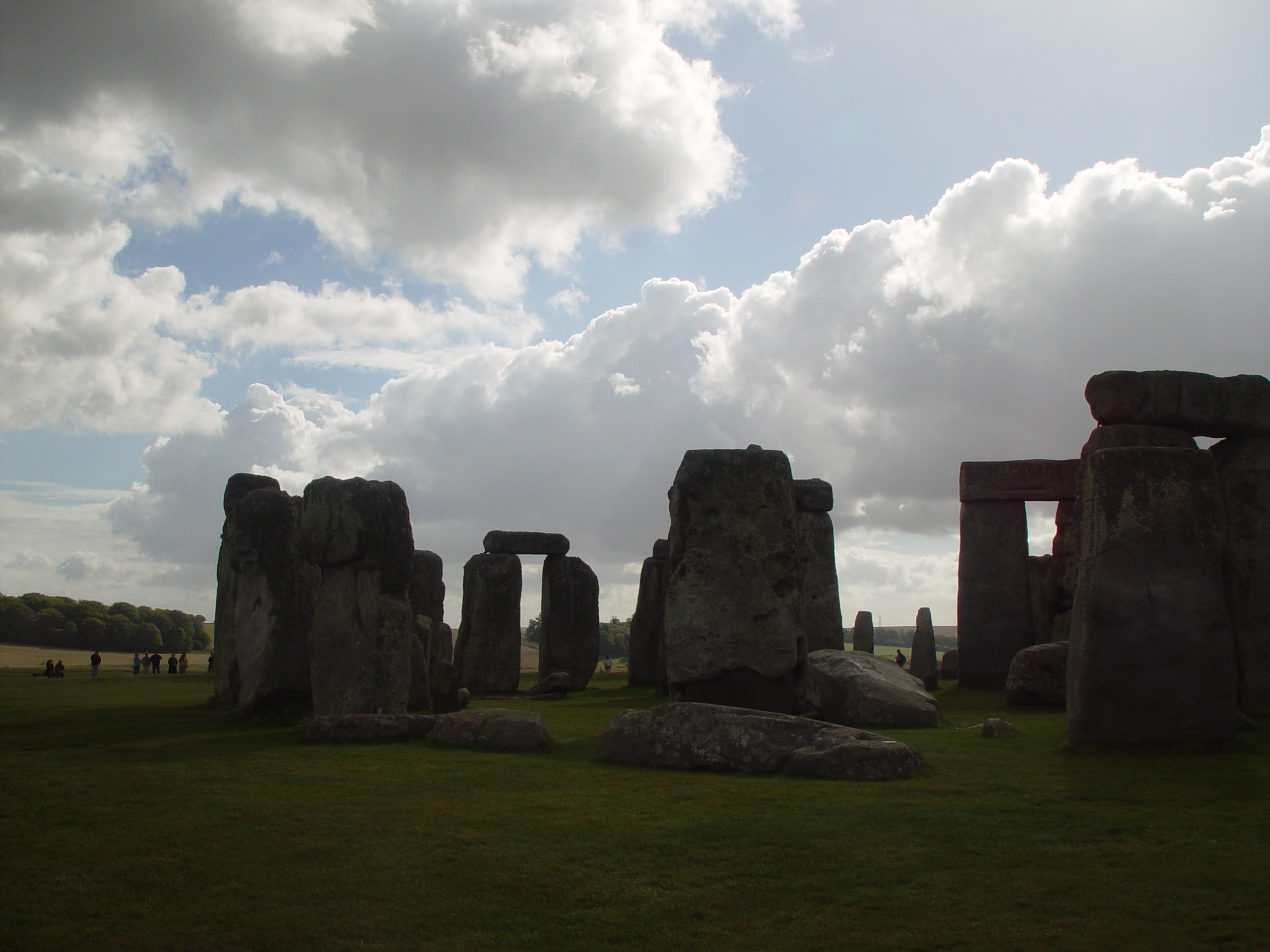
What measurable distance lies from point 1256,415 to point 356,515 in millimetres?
10998

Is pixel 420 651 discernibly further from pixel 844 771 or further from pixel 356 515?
pixel 844 771

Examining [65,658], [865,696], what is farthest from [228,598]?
[65,658]

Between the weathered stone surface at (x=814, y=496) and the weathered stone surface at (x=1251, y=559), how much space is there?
9246 millimetres

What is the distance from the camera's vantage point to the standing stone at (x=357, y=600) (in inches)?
397

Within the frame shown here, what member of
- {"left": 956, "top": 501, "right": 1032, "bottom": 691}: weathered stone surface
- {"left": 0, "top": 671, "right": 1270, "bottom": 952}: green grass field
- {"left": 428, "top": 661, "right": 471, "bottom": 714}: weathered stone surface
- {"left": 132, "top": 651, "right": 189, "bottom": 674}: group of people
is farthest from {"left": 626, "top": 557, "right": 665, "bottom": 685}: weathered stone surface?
{"left": 132, "top": 651, "right": 189, "bottom": 674}: group of people

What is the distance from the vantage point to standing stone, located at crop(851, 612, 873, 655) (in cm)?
2653

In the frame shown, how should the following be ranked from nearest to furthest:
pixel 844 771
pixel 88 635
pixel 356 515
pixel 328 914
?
1. pixel 328 914
2. pixel 844 771
3. pixel 356 515
4. pixel 88 635

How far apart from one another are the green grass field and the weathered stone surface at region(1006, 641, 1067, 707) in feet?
17.5

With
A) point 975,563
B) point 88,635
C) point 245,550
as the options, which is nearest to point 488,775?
point 245,550

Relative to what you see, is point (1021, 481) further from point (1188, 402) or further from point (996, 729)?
point (996, 729)

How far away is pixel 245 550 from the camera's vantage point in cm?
1166

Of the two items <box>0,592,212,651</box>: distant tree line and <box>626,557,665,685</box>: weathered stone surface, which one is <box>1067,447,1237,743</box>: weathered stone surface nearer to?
<box>626,557,665,685</box>: weathered stone surface

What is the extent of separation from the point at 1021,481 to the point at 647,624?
8.24m

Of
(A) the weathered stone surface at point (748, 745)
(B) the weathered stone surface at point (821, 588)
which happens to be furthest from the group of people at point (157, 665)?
(A) the weathered stone surface at point (748, 745)
